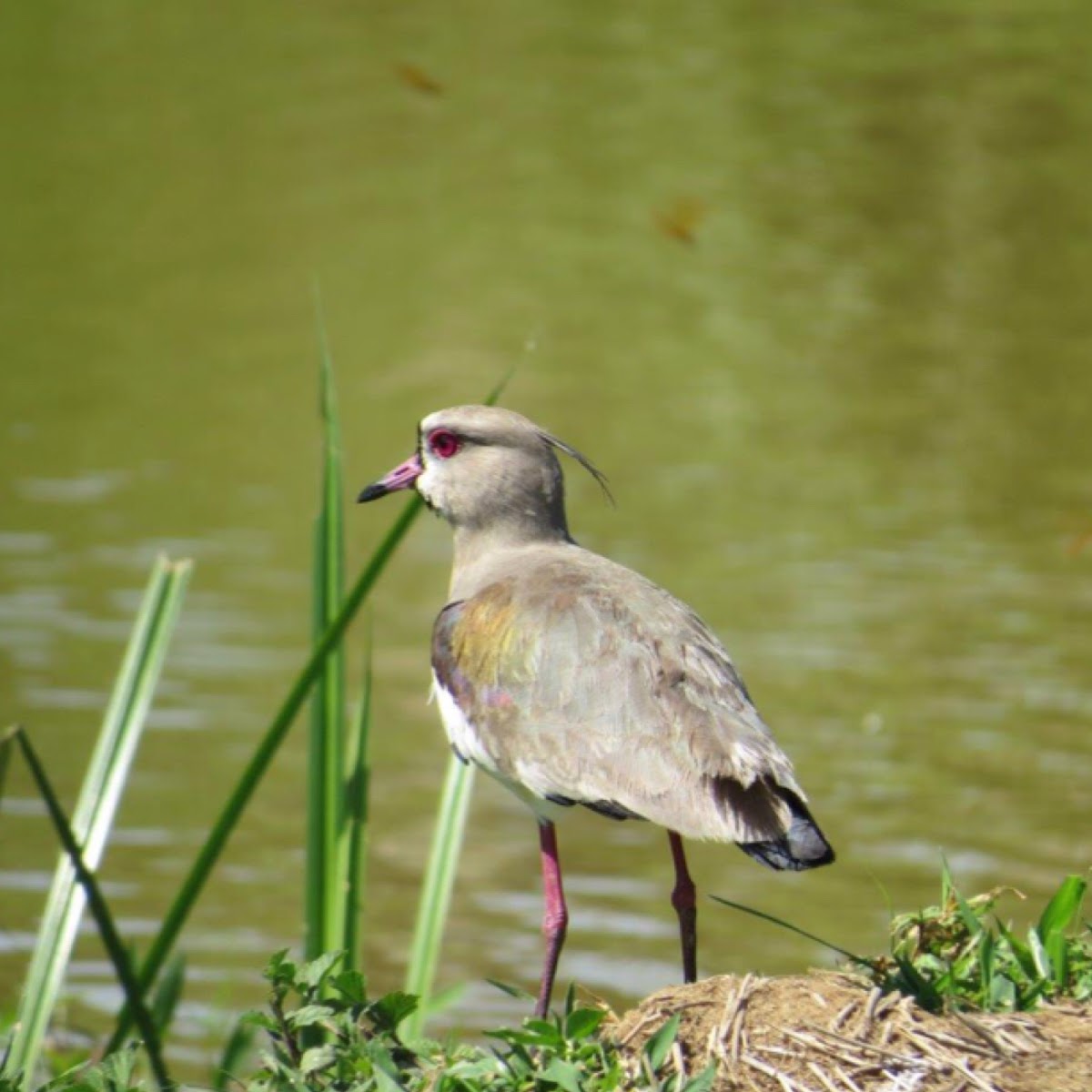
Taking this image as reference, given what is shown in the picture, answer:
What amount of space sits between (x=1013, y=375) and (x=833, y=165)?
617 centimetres

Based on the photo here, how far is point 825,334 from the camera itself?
1673cm

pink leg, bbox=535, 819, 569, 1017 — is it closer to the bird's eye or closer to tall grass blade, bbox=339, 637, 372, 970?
tall grass blade, bbox=339, 637, 372, 970

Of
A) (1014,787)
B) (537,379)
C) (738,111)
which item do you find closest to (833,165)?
(738,111)

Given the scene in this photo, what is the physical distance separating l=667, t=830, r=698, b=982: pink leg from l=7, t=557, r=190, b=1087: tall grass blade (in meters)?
1.18

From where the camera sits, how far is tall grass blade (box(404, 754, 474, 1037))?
5.43 meters

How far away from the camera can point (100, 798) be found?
5047 mm

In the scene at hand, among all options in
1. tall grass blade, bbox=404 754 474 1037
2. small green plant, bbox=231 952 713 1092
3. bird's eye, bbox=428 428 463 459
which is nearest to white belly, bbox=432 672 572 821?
tall grass blade, bbox=404 754 474 1037

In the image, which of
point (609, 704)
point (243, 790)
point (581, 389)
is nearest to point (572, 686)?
point (609, 704)

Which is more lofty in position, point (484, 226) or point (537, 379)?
point (484, 226)

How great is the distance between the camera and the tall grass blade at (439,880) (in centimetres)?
543

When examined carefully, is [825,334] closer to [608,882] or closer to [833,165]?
[833,165]

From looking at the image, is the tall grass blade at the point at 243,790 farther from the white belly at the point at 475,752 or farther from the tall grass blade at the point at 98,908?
the tall grass blade at the point at 98,908

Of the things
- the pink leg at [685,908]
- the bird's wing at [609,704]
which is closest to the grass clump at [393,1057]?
the bird's wing at [609,704]

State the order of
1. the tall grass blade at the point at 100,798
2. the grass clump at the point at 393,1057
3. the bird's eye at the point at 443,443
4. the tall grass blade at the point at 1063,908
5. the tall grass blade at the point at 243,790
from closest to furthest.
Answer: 1. the grass clump at the point at 393,1057
2. the tall grass blade at the point at 243,790
3. the tall grass blade at the point at 1063,908
4. the tall grass blade at the point at 100,798
5. the bird's eye at the point at 443,443
